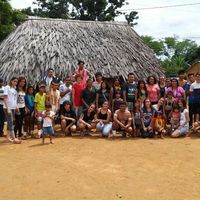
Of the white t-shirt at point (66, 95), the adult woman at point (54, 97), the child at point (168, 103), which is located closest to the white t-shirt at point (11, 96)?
the adult woman at point (54, 97)

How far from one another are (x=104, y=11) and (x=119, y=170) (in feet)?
81.0

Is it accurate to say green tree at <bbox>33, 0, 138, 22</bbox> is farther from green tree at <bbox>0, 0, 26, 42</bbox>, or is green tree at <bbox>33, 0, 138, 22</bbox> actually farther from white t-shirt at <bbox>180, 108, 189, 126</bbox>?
white t-shirt at <bbox>180, 108, 189, 126</bbox>

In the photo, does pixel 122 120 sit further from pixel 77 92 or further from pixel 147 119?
pixel 77 92

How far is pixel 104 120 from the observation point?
9.28 meters

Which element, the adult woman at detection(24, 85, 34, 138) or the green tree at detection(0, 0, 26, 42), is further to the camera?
the green tree at detection(0, 0, 26, 42)

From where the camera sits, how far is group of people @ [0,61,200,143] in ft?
29.8

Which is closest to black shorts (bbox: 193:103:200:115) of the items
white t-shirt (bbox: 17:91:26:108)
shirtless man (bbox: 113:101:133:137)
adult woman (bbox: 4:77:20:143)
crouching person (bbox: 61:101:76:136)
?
shirtless man (bbox: 113:101:133:137)

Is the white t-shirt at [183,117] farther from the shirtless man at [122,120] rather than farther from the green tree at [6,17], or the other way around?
the green tree at [6,17]

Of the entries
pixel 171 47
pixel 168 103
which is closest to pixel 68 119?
pixel 168 103

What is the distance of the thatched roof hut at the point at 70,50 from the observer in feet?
40.1

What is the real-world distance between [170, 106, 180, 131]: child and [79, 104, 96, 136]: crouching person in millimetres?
2089

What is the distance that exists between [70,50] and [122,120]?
4.77 metres

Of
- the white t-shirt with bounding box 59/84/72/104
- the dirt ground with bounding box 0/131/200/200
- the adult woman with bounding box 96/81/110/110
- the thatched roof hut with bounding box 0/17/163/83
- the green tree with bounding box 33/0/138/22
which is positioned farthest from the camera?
the green tree with bounding box 33/0/138/22

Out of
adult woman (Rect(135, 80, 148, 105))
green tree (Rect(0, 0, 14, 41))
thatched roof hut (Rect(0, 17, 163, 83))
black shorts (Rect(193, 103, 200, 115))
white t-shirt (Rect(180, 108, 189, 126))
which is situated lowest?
white t-shirt (Rect(180, 108, 189, 126))
